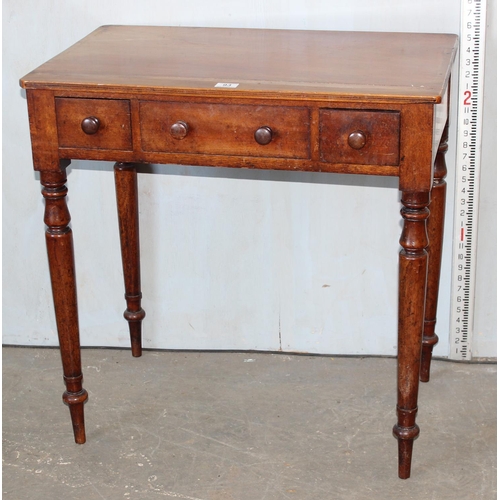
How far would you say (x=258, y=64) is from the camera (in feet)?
7.50

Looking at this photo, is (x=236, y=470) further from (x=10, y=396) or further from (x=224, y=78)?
(x=224, y=78)

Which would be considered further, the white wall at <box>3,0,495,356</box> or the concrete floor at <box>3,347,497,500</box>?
the white wall at <box>3,0,495,356</box>

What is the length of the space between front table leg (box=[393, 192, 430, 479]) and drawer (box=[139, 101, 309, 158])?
0.28 meters

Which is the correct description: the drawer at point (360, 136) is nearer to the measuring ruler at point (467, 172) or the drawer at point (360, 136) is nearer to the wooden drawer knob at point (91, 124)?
the wooden drawer knob at point (91, 124)

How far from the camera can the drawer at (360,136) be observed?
206 centimetres

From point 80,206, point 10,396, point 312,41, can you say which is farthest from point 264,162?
point 10,396

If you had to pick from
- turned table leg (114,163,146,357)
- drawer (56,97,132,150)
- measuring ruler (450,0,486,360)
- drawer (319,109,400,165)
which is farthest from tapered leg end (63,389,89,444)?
measuring ruler (450,0,486,360)

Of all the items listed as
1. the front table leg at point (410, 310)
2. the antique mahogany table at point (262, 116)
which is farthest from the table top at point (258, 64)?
the front table leg at point (410, 310)

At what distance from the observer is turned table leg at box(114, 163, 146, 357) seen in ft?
9.23

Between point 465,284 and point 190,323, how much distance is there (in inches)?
34.4

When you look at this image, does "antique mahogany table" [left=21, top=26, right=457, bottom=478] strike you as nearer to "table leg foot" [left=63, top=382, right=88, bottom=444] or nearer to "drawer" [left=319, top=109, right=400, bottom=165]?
"drawer" [left=319, top=109, right=400, bottom=165]

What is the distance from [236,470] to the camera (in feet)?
8.11

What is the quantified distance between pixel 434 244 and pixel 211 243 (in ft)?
2.30

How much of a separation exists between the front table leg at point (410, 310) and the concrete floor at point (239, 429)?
6.0 inches
